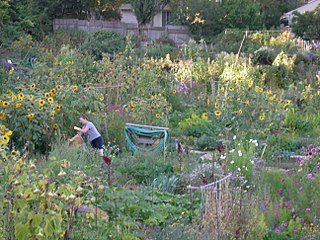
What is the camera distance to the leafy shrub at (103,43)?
23.6 meters

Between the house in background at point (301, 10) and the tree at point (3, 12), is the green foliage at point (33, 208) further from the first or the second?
the house in background at point (301, 10)

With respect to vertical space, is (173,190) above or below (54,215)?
below

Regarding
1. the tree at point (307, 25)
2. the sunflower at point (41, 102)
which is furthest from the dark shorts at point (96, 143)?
the tree at point (307, 25)

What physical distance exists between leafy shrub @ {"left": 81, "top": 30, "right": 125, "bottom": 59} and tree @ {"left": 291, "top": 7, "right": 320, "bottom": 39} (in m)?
14.7

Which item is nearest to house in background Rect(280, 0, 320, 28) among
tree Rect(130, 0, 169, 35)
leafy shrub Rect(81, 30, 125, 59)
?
tree Rect(130, 0, 169, 35)

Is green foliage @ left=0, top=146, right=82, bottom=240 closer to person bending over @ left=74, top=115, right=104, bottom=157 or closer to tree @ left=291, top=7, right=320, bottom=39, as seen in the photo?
person bending over @ left=74, top=115, right=104, bottom=157

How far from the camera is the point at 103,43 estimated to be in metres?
24.0

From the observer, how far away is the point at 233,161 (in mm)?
7324

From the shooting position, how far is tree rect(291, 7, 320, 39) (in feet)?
120

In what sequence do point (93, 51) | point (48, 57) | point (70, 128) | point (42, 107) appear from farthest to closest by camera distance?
point (93, 51) < point (48, 57) < point (70, 128) < point (42, 107)

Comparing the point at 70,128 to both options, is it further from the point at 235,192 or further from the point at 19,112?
the point at 235,192

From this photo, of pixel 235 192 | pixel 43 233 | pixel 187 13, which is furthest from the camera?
pixel 187 13

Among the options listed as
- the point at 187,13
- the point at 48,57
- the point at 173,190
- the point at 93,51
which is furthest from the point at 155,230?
the point at 187,13

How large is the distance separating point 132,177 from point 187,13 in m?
29.4
